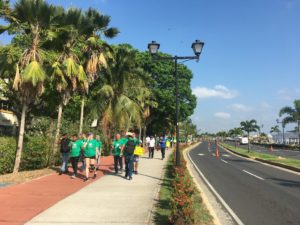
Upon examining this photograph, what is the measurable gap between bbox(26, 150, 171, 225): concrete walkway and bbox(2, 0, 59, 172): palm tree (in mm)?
4457

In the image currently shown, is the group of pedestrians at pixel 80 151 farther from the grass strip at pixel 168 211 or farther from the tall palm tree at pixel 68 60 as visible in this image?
the grass strip at pixel 168 211

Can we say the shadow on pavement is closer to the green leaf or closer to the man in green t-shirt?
the man in green t-shirt

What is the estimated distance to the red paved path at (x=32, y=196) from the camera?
7818 mm

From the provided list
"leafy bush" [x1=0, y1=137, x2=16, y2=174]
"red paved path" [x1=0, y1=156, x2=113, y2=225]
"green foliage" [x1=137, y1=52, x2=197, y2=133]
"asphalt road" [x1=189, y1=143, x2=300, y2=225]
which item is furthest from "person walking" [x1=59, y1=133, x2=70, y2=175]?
"green foliage" [x1=137, y1=52, x2=197, y2=133]

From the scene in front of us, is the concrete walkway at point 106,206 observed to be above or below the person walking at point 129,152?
below

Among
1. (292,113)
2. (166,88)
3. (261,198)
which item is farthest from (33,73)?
(292,113)

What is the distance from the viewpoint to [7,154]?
48.9 feet

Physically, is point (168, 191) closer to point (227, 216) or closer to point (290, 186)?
point (227, 216)

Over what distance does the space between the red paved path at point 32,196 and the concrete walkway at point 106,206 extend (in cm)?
26

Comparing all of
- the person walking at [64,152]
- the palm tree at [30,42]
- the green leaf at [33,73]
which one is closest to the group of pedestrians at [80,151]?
the person walking at [64,152]

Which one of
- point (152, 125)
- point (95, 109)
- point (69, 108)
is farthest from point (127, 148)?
point (152, 125)

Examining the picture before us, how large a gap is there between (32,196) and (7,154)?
5394 millimetres

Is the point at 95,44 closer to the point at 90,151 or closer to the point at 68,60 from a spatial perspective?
the point at 68,60

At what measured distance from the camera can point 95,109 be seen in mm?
29578
